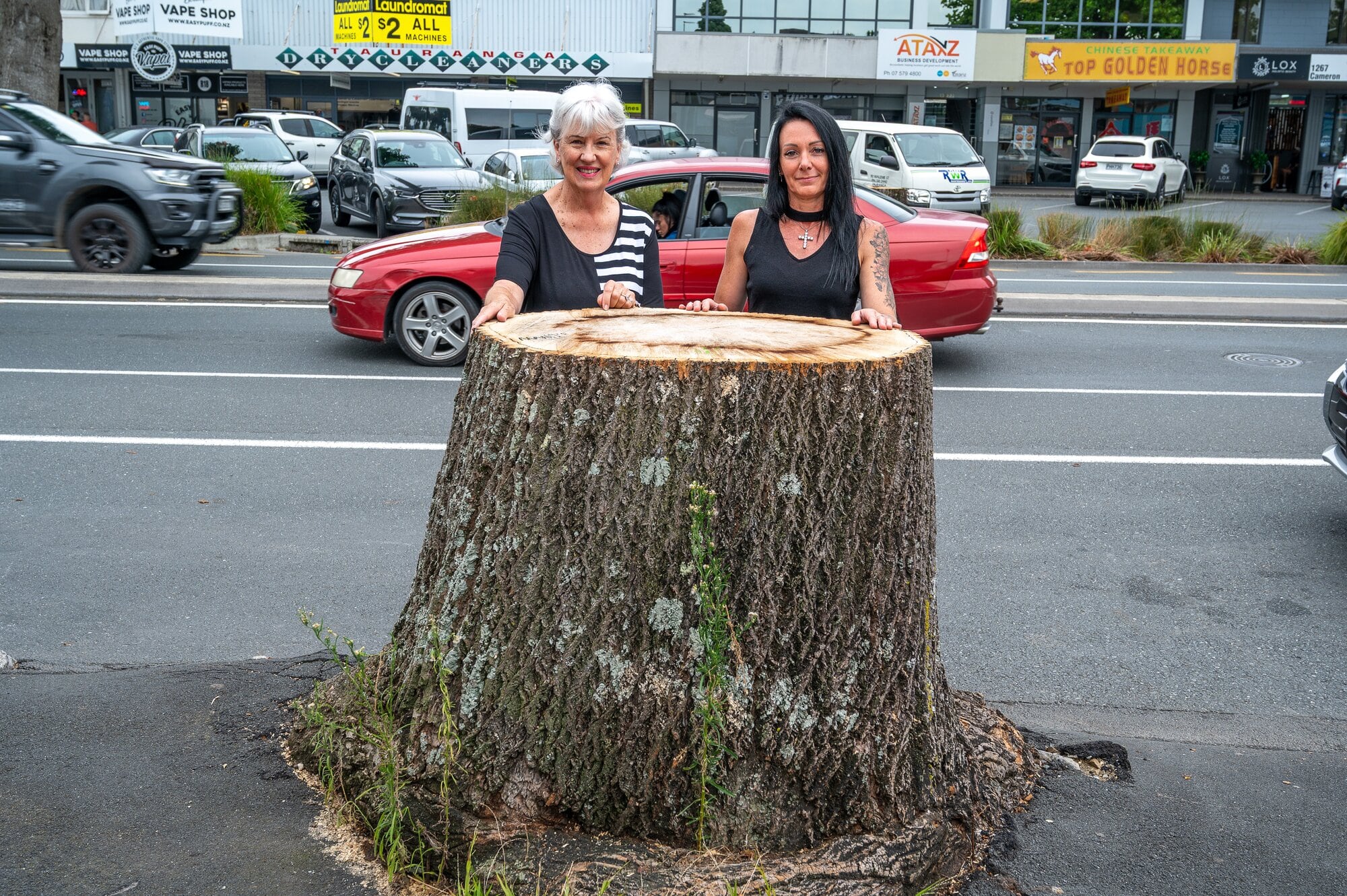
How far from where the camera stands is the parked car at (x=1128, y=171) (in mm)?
32219

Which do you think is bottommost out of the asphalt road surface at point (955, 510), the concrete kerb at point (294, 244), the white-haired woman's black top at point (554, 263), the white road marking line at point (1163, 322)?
the asphalt road surface at point (955, 510)

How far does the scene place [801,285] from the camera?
12.4 ft

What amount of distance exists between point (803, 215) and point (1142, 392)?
634 centimetres

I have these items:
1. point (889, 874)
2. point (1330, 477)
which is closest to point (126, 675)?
point (889, 874)

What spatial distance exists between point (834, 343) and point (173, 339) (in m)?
9.09

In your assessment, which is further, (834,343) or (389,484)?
(389,484)

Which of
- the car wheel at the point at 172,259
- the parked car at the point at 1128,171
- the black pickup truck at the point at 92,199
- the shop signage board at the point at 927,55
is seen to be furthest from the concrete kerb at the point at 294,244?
the shop signage board at the point at 927,55

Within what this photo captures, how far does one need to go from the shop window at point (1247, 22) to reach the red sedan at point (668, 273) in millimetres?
36605

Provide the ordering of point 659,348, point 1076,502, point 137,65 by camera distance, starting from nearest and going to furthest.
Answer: point 659,348
point 1076,502
point 137,65

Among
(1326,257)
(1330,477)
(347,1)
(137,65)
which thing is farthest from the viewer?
(347,1)

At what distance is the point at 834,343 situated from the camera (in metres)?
2.82

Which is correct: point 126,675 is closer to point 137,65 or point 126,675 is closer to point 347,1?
point 137,65

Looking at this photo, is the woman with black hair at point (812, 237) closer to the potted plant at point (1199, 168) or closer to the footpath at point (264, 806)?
the footpath at point (264, 806)

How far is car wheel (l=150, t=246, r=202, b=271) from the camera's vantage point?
1467 cm
